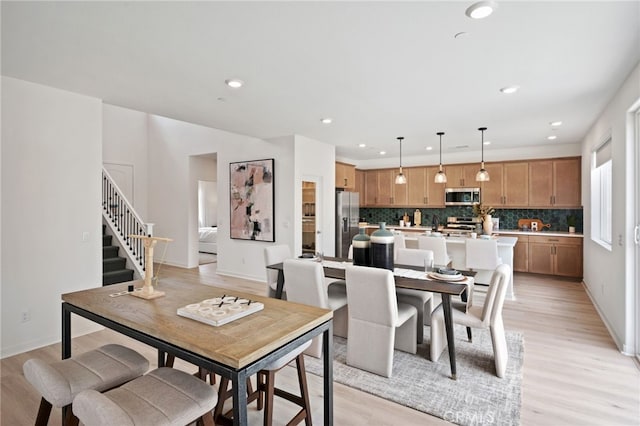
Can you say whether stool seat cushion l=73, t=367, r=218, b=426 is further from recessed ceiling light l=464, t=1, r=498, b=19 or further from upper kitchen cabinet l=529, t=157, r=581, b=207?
upper kitchen cabinet l=529, t=157, r=581, b=207

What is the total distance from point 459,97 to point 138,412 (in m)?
3.82

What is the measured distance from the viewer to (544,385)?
257cm

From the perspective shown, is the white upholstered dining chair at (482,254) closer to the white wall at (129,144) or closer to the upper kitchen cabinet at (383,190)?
the upper kitchen cabinet at (383,190)

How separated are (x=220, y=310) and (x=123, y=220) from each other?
17.6ft

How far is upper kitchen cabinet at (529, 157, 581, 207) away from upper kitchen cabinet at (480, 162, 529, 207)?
0.40 feet

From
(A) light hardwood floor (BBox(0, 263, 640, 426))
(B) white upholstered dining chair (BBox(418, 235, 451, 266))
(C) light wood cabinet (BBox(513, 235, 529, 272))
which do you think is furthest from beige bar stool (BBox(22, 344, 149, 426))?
(C) light wood cabinet (BBox(513, 235, 529, 272))

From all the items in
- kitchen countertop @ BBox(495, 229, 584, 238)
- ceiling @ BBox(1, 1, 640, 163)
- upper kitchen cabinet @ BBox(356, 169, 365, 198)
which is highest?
ceiling @ BBox(1, 1, 640, 163)

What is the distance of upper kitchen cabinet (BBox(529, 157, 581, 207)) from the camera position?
635cm

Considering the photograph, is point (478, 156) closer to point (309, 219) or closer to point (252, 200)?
point (309, 219)

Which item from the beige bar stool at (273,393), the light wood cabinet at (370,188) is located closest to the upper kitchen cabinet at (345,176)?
the light wood cabinet at (370,188)

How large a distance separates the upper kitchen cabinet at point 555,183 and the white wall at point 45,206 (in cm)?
754

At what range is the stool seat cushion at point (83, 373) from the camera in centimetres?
140

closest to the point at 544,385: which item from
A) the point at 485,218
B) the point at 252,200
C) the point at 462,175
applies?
the point at 485,218

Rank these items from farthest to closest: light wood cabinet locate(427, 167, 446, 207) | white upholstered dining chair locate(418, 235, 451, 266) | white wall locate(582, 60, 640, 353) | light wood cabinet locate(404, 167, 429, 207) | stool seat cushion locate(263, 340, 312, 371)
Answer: light wood cabinet locate(404, 167, 429, 207) → light wood cabinet locate(427, 167, 446, 207) → white upholstered dining chair locate(418, 235, 451, 266) → white wall locate(582, 60, 640, 353) → stool seat cushion locate(263, 340, 312, 371)
